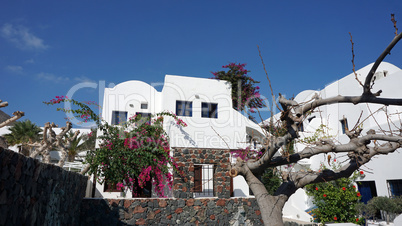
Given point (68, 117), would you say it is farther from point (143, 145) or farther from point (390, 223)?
point (390, 223)

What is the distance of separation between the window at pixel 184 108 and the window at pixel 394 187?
33.2 feet

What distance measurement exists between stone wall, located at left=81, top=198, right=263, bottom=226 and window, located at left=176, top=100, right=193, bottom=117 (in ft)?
17.1

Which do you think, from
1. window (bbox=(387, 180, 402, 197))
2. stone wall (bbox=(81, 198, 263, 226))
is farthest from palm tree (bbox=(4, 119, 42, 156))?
window (bbox=(387, 180, 402, 197))

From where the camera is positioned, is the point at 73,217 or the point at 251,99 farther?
the point at 251,99

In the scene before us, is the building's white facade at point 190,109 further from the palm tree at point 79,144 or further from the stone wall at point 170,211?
the palm tree at point 79,144

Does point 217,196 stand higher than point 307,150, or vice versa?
point 307,150

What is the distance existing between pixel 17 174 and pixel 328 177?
18.5 ft

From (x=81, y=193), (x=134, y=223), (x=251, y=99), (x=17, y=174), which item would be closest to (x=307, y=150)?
(x=17, y=174)

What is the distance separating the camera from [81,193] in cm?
855

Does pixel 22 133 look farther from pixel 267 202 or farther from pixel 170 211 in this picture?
pixel 267 202

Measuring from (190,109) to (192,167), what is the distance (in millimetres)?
4512

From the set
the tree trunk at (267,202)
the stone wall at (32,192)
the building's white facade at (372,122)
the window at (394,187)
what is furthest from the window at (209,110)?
the window at (394,187)

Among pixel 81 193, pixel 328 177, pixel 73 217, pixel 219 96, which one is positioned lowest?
pixel 73 217

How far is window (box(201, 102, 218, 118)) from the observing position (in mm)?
14000
